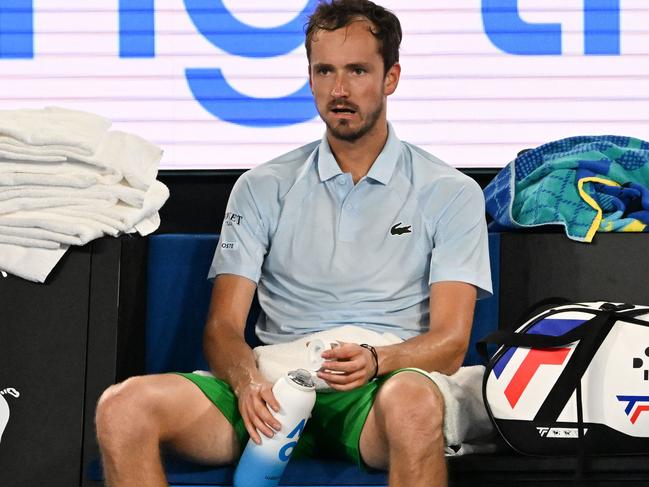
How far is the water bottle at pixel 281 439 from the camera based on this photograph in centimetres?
249

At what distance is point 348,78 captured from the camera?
303 cm

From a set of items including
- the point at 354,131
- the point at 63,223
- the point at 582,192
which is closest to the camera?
the point at 63,223

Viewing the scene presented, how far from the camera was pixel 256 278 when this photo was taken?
3.02m

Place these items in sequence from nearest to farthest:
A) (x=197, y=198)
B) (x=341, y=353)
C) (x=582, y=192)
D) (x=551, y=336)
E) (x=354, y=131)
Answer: (x=341, y=353) < (x=551, y=336) < (x=354, y=131) < (x=582, y=192) < (x=197, y=198)

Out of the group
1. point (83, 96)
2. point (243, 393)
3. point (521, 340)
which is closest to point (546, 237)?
point (521, 340)

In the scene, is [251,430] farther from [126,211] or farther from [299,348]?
[126,211]

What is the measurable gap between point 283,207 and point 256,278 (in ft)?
0.65

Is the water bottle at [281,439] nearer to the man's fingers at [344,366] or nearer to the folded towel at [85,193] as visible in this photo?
the man's fingers at [344,366]

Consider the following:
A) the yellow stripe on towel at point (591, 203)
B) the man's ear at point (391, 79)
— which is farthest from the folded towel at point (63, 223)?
the yellow stripe on towel at point (591, 203)

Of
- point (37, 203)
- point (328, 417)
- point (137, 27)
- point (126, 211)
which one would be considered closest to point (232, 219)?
point (126, 211)

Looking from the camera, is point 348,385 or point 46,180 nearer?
point 348,385

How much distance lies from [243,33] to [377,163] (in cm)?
98

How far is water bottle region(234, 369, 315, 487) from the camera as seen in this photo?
249 cm

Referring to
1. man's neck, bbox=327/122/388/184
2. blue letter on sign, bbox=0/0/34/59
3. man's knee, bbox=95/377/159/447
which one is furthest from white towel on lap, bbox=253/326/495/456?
blue letter on sign, bbox=0/0/34/59
